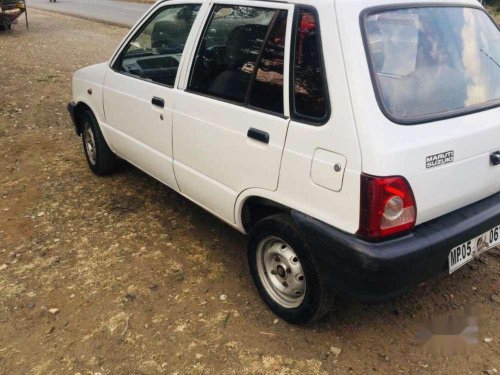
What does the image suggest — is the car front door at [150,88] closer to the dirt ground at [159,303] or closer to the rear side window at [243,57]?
the rear side window at [243,57]

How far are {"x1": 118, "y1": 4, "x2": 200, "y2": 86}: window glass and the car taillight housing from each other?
1.80m

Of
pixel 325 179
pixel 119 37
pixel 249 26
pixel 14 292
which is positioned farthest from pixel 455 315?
pixel 119 37

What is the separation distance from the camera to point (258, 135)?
2684 millimetres

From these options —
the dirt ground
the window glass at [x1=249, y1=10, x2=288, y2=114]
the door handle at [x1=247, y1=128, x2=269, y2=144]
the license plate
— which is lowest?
the dirt ground

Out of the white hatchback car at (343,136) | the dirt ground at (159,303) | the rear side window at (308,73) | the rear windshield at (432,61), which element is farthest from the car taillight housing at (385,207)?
the dirt ground at (159,303)

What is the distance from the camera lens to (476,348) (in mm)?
2689

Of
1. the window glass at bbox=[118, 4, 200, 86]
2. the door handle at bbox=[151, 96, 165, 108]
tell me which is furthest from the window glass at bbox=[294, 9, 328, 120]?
the door handle at bbox=[151, 96, 165, 108]

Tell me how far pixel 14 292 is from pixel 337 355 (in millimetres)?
2126

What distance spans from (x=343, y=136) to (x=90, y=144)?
3.40 m

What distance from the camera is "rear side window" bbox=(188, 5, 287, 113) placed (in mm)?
2650

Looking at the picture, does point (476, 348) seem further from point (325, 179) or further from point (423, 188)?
point (325, 179)

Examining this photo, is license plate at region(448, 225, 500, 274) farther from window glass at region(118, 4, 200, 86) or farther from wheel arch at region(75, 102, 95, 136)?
wheel arch at region(75, 102, 95, 136)

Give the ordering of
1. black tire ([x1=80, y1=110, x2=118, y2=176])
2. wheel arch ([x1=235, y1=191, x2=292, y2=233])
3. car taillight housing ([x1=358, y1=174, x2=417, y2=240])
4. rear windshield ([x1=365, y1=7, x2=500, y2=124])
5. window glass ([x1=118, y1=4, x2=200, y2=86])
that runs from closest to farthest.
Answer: car taillight housing ([x1=358, y1=174, x2=417, y2=240]), rear windshield ([x1=365, y1=7, x2=500, y2=124]), wheel arch ([x1=235, y1=191, x2=292, y2=233]), window glass ([x1=118, y1=4, x2=200, y2=86]), black tire ([x1=80, y1=110, x2=118, y2=176])

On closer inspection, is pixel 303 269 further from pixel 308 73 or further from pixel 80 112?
pixel 80 112
